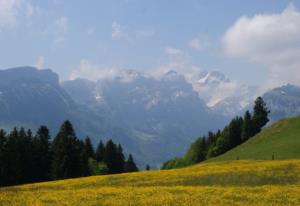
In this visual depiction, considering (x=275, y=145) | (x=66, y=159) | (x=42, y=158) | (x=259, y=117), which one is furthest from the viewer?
(x=259, y=117)

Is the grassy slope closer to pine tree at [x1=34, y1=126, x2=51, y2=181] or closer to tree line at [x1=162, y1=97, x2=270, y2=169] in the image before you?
pine tree at [x1=34, y1=126, x2=51, y2=181]

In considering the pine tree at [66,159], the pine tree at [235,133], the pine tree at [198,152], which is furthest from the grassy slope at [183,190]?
the pine tree at [198,152]

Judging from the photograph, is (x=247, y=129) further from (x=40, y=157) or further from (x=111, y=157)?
(x=40, y=157)

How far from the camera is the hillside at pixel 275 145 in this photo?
80.1m

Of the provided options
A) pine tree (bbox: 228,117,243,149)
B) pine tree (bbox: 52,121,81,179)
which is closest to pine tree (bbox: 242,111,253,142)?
pine tree (bbox: 228,117,243,149)

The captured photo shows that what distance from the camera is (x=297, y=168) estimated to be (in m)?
54.3

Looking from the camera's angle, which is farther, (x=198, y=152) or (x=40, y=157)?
(x=198, y=152)

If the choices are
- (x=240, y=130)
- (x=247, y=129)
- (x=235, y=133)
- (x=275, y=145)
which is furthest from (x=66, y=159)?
(x=240, y=130)

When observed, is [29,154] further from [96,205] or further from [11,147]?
[96,205]

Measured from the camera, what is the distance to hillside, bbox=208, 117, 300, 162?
80.1 metres

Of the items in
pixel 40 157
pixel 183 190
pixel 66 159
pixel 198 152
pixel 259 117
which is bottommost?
pixel 183 190

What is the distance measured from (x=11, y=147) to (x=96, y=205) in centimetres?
5844

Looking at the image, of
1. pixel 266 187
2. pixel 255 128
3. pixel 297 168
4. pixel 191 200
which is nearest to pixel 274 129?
pixel 255 128

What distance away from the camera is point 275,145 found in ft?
289
